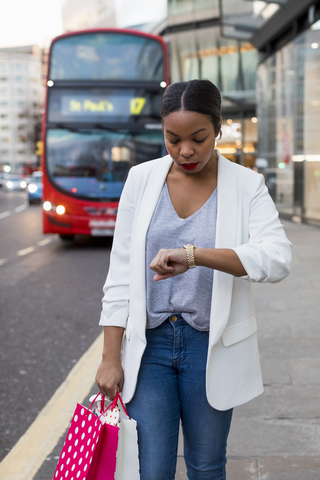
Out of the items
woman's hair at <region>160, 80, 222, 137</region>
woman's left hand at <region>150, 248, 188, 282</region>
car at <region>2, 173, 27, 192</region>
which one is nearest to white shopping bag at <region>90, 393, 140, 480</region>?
woman's left hand at <region>150, 248, 188, 282</region>

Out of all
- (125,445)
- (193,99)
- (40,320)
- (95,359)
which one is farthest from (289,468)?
(40,320)

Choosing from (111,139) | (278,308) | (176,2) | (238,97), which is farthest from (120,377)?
(176,2)

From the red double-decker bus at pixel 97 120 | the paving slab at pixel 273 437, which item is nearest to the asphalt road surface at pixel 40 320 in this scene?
the red double-decker bus at pixel 97 120

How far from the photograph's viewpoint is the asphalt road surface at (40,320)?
11.9ft

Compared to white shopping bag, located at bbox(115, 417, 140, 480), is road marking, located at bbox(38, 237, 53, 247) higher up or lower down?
lower down

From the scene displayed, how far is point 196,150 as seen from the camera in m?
1.64

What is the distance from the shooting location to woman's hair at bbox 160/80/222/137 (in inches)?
62.9

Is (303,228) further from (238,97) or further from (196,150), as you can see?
(238,97)

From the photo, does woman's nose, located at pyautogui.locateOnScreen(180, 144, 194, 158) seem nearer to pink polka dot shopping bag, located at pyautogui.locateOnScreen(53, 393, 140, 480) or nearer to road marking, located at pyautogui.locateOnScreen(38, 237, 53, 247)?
pink polka dot shopping bag, located at pyautogui.locateOnScreen(53, 393, 140, 480)

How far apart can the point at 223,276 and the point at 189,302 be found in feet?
0.40

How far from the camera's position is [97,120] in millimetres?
10234

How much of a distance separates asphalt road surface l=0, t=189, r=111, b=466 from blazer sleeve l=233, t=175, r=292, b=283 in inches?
76.8

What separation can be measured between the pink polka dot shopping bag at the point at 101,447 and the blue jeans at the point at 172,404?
0.06 m

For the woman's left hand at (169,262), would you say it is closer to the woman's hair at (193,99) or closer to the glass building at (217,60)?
the woman's hair at (193,99)
